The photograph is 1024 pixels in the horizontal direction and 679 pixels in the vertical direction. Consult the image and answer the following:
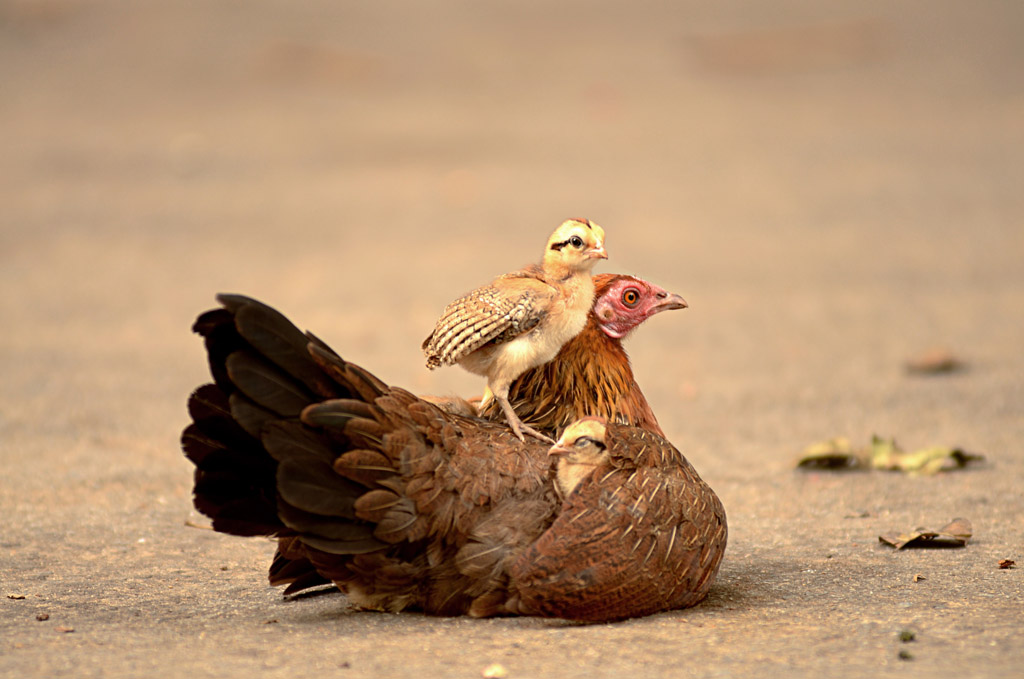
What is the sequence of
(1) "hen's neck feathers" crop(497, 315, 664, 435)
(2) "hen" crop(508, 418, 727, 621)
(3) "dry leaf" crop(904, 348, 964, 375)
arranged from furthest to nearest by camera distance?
(3) "dry leaf" crop(904, 348, 964, 375) → (1) "hen's neck feathers" crop(497, 315, 664, 435) → (2) "hen" crop(508, 418, 727, 621)

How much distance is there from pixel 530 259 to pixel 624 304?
20.9 ft

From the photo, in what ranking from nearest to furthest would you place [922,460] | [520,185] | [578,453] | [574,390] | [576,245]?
[578,453] < [576,245] < [574,390] < [922,460] < [520,185]

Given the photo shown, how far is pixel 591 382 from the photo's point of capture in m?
4.30

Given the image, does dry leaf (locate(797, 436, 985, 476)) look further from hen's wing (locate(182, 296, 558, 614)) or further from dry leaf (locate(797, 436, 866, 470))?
hen's wing (locate(182, 296, 558, 614))

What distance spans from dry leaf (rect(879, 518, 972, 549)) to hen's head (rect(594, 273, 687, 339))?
135 centimetres

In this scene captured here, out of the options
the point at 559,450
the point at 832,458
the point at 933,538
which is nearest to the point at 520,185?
the point at 832,458

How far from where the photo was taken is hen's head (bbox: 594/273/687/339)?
4383mm

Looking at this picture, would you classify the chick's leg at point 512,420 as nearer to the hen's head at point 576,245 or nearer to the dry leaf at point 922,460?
the hen's head at point 576,245

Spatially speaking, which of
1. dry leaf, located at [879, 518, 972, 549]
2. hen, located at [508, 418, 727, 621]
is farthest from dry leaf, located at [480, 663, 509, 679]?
dry leaf, located at [879, 518, 972, 549]

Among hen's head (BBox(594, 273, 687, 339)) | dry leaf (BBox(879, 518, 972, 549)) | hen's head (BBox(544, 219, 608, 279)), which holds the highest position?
hen's head (BBox(544, 219, 608, 279))

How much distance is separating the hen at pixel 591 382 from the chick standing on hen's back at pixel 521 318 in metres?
0.15

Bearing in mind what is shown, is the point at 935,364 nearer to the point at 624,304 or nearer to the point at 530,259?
the point at 530,259

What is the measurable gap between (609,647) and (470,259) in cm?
742

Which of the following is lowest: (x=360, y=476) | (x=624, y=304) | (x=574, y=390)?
(x=360, y=476)
